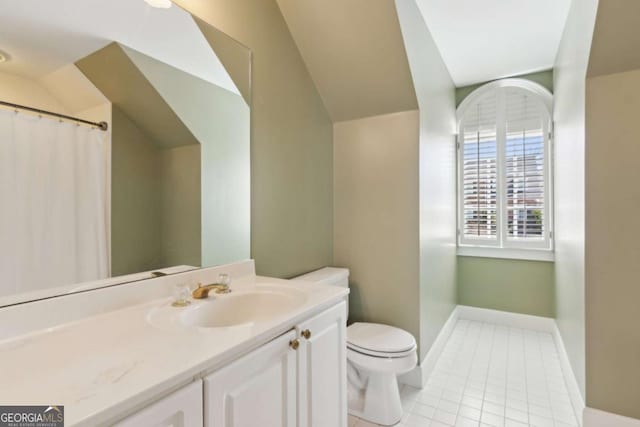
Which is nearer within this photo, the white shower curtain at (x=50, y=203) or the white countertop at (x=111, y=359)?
the white countertop at (x=111, y=359)

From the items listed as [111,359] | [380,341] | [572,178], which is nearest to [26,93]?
[111,359]

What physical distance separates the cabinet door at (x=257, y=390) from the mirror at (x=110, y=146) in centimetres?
59

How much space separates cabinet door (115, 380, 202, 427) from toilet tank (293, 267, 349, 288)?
1.22 m

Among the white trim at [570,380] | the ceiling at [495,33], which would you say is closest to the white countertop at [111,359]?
the white trim at [570,380]

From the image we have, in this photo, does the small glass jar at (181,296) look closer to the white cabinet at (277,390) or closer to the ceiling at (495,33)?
the white cabinet at (277,390)

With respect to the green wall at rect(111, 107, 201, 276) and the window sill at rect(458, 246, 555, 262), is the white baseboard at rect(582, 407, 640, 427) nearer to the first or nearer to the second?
the window sill at rect(458, 246, 555, 262)

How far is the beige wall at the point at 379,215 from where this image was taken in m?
2.16

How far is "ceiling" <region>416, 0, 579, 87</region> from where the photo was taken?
6.93 ft

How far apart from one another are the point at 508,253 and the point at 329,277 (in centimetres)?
221

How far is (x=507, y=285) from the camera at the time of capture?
126 inches

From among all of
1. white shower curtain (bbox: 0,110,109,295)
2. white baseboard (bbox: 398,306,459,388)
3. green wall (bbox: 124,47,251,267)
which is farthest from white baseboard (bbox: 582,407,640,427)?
white shower curtain (bbox: 0,110,109,295)

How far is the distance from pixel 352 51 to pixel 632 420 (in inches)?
99.8

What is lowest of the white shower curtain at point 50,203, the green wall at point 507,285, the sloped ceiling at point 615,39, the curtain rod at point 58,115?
the green wall at point 507,285

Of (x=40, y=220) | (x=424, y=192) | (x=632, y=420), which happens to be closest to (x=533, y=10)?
(x=424, y=192)
